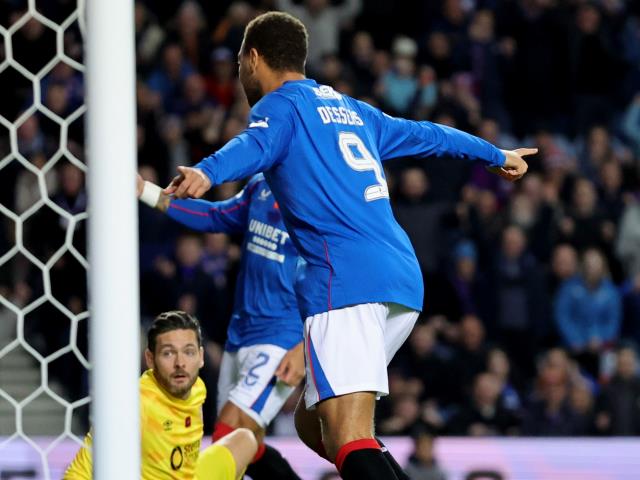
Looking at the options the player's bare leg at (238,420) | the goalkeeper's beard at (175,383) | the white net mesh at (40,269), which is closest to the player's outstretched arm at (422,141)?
the goalkeeper's beard at (175,383)

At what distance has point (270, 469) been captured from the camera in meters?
5.33

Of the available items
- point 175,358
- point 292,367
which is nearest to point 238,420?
point 292,367

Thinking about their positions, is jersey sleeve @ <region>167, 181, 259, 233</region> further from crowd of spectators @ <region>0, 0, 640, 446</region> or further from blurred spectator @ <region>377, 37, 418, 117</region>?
blurred spectator @ <region>377, 37, 418, 117</region>

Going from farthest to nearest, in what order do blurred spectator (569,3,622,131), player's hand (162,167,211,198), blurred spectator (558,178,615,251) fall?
blurred spectator (569,3,622,131) → blurred spectator (558,178,615,251) → player's hand (162,167,211,198)

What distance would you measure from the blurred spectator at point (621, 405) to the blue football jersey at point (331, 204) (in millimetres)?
5058

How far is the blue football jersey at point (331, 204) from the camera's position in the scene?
3.73 meters

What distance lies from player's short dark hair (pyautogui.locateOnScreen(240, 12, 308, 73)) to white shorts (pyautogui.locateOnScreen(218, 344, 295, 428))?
1.75 metres

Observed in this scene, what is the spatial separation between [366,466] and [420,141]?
1124mm

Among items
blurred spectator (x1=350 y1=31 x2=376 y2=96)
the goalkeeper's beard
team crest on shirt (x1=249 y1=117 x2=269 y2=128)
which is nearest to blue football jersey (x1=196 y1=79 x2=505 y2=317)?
team crest on shirt (x1=249 y1=117 x2=269 y2=128)

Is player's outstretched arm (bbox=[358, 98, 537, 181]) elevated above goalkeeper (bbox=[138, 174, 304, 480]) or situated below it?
above

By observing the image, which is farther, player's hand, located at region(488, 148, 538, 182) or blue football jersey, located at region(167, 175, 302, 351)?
blue football jersey, located at region(167, 175, 302, 351)

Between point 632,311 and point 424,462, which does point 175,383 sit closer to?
point 424,462

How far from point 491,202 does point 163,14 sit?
3.35 meters

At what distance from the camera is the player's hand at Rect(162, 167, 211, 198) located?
126 inches
